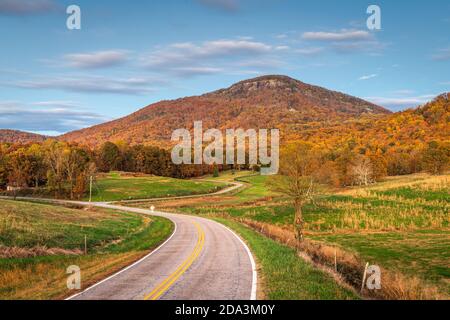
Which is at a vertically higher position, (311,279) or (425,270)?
(311,279)

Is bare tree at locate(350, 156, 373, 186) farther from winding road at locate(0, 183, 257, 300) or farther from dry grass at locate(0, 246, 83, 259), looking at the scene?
dry grass at locate(0, 246, 83, 259)

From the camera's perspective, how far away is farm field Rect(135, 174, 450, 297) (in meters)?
24.6

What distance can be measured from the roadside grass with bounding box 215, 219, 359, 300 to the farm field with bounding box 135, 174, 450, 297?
20.0ft

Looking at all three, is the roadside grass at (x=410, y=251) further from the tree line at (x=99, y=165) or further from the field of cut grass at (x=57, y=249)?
the tree line at (x=99, y=165)

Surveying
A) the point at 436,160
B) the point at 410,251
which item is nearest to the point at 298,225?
the point at 410,251

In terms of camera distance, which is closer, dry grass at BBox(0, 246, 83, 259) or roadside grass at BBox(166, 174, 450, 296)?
dry grass at BBox(0, 246, 83, 259)

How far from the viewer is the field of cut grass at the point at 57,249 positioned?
15.4 metres

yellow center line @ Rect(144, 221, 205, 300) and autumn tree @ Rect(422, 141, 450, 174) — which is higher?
autumn tree @ Rect(422, 141, 450, 174)

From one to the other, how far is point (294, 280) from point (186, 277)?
4123 mm

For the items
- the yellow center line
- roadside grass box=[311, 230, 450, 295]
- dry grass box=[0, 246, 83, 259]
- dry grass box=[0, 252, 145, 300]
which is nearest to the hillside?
roadside grass box=[311, 230, 450, 295]
